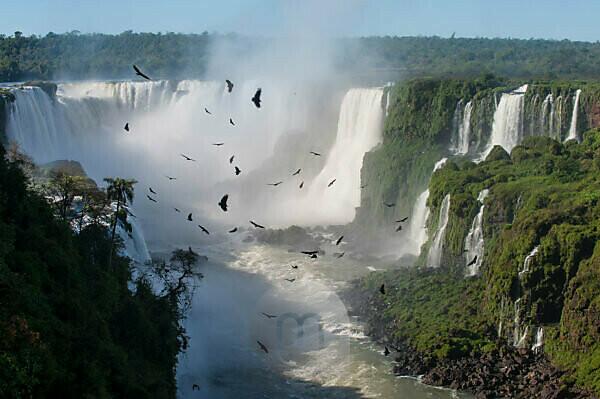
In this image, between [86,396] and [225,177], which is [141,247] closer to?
[86,396]

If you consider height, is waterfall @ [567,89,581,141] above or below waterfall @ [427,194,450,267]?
above

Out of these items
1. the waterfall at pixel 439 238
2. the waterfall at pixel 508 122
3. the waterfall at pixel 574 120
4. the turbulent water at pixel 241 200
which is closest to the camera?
the turbulent water at pixel 241 200

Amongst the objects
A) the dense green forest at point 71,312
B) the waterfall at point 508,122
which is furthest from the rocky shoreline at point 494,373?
the waterfall at point 508,122

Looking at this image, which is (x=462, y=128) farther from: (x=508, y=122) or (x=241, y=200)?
(x=241, y=200)

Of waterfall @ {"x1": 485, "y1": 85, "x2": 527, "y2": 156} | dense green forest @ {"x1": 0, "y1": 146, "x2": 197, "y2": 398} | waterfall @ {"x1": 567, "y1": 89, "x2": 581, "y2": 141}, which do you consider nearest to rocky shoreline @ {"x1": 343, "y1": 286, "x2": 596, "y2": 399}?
dense green forest @ {"x1": 0, "y1": 146, "x2": 197, "y2": 398}

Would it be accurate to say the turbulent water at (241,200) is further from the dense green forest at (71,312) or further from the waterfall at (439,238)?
the dense green forest at (71,312)

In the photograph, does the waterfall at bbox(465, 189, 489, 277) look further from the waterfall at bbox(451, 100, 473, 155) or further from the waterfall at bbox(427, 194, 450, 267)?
the waterfall at bbox(451, 100, 473, 155)

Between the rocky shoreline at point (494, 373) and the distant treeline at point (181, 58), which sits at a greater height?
the distant treeline at point (181, 58)
